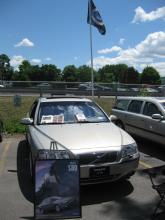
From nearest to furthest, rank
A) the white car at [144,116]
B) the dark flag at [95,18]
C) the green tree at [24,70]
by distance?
the white car at [144,116] → the dark flag at [95,18] → the green tree at [24,70]

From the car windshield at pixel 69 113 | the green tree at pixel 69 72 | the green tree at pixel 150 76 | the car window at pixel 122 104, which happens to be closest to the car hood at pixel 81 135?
the car windshield at pixel 69 113

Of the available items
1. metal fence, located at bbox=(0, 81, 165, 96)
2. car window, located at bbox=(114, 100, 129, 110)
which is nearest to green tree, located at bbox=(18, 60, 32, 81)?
metal fence, located at bbox=(0, 81, 165, 96)

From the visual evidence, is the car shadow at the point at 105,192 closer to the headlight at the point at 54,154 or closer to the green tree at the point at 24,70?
the headlight at the point at 54,154

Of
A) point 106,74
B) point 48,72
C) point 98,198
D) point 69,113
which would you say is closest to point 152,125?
point 69,113

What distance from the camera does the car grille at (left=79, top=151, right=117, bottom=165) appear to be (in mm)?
5637

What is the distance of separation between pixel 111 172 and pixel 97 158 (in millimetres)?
327

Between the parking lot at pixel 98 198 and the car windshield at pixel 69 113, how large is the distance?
4.09ft

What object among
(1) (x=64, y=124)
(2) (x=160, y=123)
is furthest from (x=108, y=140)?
(2) (x=160, y=123)

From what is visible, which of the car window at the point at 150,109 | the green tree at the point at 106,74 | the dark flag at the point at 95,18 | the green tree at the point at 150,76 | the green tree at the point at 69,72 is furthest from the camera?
the green tree at the point at 106,74

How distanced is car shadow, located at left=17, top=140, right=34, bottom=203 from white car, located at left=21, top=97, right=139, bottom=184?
39 centimetres

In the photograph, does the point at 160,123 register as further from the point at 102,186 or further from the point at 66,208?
the point at 66,208

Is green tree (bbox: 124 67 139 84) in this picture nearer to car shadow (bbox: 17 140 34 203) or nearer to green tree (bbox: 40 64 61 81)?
green tree (bbox: 40 64 61 81)

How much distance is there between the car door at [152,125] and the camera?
30.1 ft

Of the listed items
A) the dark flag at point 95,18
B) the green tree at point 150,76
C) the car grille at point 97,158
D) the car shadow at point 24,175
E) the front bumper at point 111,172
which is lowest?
the green tree at point 150,76
